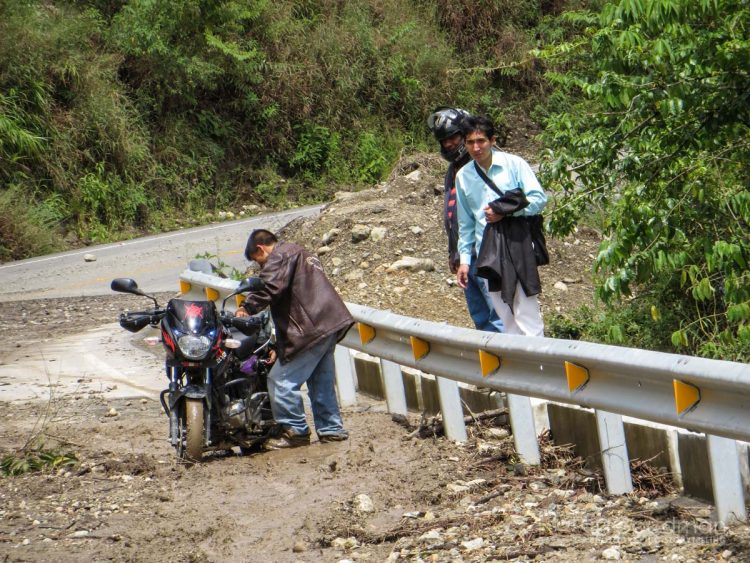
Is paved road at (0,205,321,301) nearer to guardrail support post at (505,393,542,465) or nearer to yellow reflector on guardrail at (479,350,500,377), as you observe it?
yellow reflector on guardrail at (479,350,500,377)

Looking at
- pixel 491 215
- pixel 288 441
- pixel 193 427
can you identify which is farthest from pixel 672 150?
pixel 193 427

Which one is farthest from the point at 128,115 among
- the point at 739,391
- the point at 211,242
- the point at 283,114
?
the point at 739,391

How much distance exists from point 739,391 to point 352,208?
9.73 m

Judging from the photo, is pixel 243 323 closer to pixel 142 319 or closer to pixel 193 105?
pixel 142 319

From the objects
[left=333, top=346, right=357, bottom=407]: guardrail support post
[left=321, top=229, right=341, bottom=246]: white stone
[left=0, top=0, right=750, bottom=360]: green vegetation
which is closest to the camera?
[left=0, top=0, right=750, bottom=360]: green vegetation

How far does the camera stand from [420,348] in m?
7.26

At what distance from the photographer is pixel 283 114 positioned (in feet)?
94.6

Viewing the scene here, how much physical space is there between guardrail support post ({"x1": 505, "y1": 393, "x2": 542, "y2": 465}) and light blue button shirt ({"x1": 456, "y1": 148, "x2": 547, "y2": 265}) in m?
1.52

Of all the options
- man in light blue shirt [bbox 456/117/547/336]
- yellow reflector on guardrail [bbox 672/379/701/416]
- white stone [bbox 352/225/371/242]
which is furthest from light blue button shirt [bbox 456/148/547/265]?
white stone [bbox 352/225/371/242]

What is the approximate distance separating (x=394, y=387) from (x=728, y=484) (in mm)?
3260

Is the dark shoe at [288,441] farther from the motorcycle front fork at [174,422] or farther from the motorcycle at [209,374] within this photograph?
the motorcycle front fork at [174,422]

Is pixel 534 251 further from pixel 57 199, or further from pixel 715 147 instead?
pixel 57 199

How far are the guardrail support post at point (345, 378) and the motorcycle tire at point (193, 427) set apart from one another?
1675 millimetres

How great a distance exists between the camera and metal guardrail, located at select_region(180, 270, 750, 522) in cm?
480
